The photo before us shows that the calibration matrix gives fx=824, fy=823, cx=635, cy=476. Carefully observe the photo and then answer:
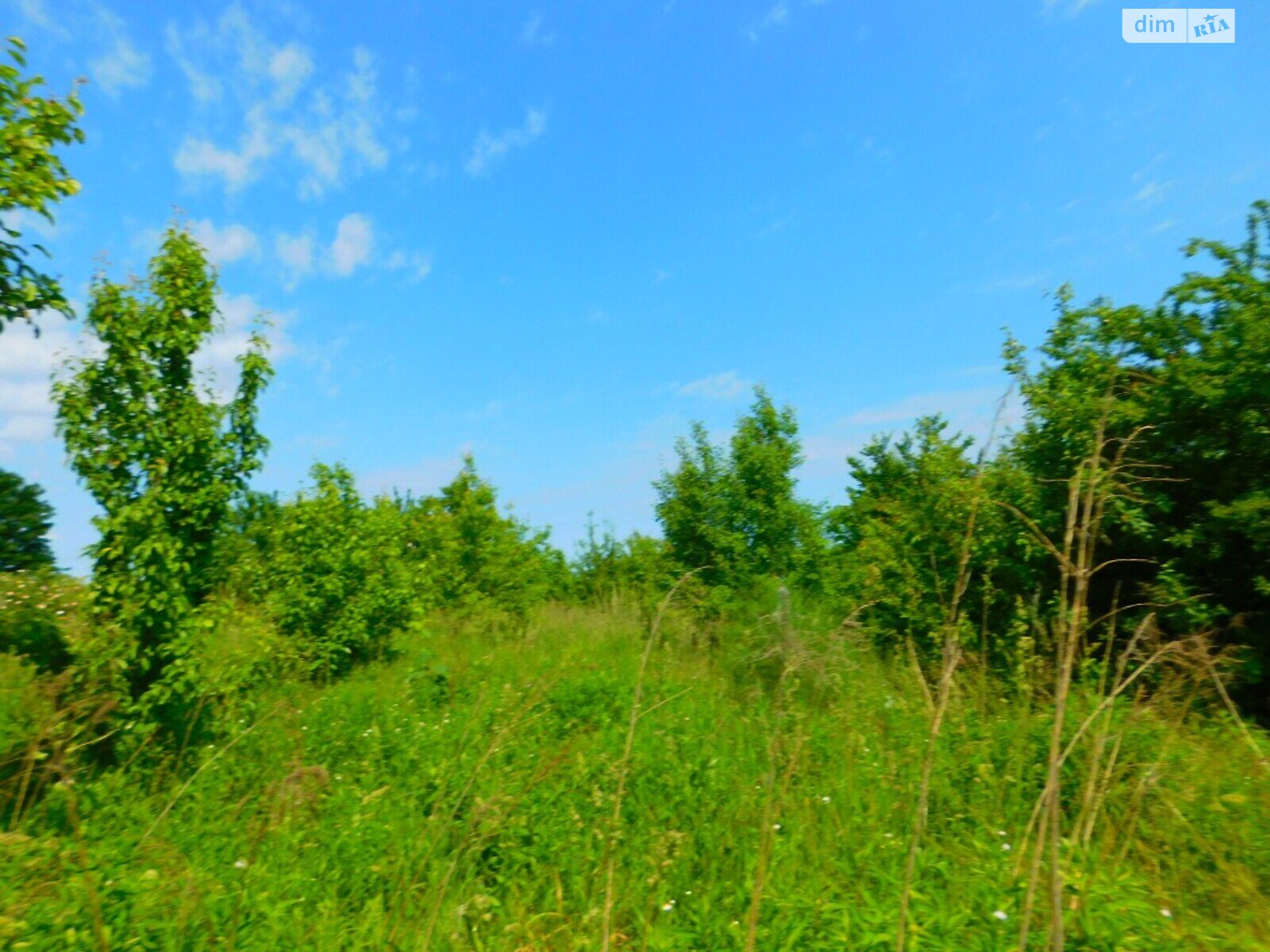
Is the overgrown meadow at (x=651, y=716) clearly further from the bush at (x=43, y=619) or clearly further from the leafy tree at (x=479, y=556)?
the leafy tree at (x=479, y=556)

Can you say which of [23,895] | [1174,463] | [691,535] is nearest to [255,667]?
[23,895]

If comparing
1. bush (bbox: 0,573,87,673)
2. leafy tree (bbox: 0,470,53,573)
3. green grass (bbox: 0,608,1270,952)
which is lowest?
green grass (bbox: 0,608,1270,952)

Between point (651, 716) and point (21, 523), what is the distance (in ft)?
40.7

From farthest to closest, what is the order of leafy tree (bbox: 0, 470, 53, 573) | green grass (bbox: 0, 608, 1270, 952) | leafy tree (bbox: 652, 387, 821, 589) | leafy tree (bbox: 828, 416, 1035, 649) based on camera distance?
leafy tree (bbox: 0, 470, 53, 573) → leafy tree (bbox: 652, 387, 821, 589) → leafy tree (bbox: 828, 416, 1035, 649) → green grass (bbox: 0, 608, 1270, 952)

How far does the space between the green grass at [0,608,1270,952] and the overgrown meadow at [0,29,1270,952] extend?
0.10 feet

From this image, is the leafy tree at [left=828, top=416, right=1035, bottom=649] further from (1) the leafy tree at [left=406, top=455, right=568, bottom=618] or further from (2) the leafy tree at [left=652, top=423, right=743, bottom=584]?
(1) the leafy tree at [left=406, top=455, right=568, bottom=618]

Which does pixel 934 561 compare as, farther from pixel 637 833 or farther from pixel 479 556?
pixel 479 556

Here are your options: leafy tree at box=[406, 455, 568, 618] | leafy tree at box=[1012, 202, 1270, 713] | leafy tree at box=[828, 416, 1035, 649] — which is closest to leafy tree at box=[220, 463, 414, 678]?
leafy tree at box=[406, 455, 568, 618]

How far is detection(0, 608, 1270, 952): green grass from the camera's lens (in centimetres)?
317

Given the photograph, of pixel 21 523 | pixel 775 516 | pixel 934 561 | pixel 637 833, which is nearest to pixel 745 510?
pixel 775 516

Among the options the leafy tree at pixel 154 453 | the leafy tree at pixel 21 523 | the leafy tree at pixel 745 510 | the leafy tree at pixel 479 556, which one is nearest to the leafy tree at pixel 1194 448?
the leafy tree at pixel 745 510

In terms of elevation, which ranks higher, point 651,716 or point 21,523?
point 21,523

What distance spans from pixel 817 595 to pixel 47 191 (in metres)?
8.77

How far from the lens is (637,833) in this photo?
4629mm
